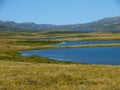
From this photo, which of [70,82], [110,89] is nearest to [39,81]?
[70,82]

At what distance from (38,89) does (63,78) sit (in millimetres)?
6642

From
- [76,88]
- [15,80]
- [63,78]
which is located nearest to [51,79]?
[63,78]

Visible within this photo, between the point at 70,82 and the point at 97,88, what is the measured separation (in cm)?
418

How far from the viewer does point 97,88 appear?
74.4ft

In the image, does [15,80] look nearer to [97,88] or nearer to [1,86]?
[1,86]

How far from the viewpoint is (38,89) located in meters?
22.0

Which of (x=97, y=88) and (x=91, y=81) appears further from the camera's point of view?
(x=91, y=81)

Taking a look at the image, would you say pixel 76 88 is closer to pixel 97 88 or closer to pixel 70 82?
pixel 97 88

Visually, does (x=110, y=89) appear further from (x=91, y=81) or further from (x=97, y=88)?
(x=91, y=81)

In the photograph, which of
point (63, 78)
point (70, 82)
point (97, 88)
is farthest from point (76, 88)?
point (63, 78)

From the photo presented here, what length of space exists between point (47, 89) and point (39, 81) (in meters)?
4.31

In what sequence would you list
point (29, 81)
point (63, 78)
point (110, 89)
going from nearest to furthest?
1. point (110, 89)
2. point (29, 81)
3. point (63, 78)

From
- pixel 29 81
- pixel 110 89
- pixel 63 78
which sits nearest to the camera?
pixel 110 89

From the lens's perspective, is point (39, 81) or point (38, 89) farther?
point (39, 81)
